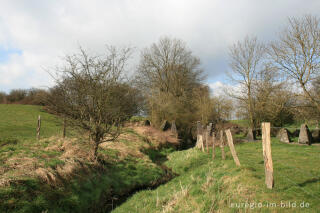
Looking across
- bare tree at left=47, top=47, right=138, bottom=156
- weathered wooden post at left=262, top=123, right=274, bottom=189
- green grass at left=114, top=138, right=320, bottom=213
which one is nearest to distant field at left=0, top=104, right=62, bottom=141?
bare tree at left=47, top=47, right=138, bottom=156

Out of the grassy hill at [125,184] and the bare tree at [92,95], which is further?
the bare tree at [92,95]

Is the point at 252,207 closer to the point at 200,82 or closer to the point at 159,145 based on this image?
the point at 159,145

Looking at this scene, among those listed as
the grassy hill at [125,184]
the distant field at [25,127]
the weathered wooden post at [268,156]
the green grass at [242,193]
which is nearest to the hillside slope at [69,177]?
the grassy hill at [125,184]

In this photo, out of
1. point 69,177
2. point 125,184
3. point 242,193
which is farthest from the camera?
point 125,184

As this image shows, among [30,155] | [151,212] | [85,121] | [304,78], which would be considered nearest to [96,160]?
[85,121]

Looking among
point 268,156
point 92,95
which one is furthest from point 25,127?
point 268,156

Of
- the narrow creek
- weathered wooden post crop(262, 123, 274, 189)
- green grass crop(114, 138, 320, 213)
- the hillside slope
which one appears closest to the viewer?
green grass crop(114, 138, 320, 213)

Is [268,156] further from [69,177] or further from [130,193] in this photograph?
[69,177]

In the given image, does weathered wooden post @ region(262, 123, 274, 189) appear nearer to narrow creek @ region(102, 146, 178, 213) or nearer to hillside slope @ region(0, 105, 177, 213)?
narrow creek @ region(102, 146, 178, 213)

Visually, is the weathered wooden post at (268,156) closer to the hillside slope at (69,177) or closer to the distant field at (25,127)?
the hillside slope at (69,177)

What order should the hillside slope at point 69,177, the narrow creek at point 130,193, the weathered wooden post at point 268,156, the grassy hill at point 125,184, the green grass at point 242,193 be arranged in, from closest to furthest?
the green grass at point 242,193 < the grassy hill at point 125,184 < the weathered wooden post at point 268,156 < the hillside slope at point 69,177 < the narrow creek at point 130,193

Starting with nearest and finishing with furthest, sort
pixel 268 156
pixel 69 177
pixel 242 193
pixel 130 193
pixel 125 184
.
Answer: pixel 242 193 < pixel 268 156 < pixel 69 177 < pixel 130 193 < pixel 125 184

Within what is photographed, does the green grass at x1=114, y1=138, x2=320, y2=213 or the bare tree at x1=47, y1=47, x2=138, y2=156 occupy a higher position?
the bare tree at x1=47, y1=47, x2=138, y2=156

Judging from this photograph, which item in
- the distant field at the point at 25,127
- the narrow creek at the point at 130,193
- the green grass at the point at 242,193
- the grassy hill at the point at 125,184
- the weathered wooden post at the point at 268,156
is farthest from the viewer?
→ the distant field at the point at 25,127
